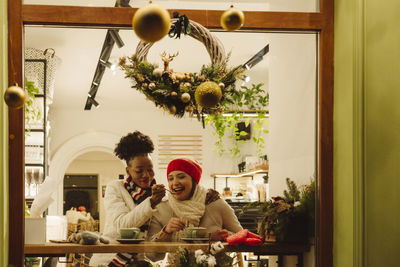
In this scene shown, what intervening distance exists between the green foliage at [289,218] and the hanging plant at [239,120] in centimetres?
28

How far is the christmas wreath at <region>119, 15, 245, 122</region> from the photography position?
2.41m

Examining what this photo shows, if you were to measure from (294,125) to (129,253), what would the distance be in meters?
1.03

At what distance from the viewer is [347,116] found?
7.64 feet

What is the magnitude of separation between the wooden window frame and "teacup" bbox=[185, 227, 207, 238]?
568 mm

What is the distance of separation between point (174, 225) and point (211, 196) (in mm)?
230

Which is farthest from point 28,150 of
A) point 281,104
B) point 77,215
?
point 281,104

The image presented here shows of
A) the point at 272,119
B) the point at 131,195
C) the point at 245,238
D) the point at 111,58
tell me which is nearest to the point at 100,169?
the point at 131,195

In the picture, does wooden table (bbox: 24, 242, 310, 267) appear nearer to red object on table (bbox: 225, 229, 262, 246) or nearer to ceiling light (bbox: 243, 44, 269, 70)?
red object on table (bbox: 225, 229, 262, 246)

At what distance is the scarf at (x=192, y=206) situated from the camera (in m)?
2.47

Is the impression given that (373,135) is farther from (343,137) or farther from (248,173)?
(248,173)

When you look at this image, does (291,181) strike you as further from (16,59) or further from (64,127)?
(16,59)

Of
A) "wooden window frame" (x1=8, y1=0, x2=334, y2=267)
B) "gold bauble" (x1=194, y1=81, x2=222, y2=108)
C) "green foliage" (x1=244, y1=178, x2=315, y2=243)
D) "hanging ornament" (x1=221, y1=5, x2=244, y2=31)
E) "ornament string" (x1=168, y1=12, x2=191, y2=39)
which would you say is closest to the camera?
"hanging ornament" (x1=221, y1=5, x2=244, y2=31)

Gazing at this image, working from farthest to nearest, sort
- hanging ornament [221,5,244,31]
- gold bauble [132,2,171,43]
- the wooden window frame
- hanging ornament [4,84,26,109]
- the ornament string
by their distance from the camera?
the wooden window frame < the ornament string < hanging ornament [4,84,26,109] < hanging ornament [221,5,244,31] < gold bauble [132,2,171,43]

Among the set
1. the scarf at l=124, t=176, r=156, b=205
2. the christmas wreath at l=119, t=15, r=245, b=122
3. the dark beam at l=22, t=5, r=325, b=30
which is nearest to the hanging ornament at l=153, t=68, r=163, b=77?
the christmas wreath at l=119, t=15, r=245, b=122
